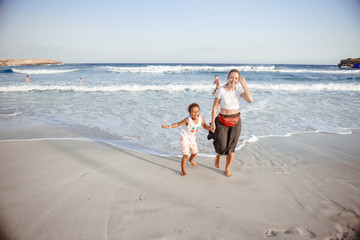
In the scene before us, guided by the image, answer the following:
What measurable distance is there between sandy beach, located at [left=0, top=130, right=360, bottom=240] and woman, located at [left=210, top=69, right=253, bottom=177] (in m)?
0.61

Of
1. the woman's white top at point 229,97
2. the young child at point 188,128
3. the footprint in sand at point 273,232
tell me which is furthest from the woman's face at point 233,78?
the footprint in sand at point 273,232

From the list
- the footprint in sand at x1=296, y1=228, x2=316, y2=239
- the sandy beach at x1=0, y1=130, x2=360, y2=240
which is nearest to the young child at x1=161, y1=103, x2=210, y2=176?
the sandy beach at x1=0, y1=130, x2=360, y2=240

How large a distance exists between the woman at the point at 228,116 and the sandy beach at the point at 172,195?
0.61 metres

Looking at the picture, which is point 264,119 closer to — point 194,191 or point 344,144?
point 344,144

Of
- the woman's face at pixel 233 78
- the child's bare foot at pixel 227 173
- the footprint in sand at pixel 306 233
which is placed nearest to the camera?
the footprint in sand at pixel 306 233

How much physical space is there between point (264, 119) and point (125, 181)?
565 centimetres

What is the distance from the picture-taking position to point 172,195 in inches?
111

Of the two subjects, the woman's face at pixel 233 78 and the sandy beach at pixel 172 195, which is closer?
the sandy beach at pixel 172 195

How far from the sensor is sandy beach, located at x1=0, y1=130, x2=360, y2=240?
2.20m

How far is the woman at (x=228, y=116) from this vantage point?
316 cm

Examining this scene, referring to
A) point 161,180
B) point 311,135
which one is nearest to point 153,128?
point 161,180

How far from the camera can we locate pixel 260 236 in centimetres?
213

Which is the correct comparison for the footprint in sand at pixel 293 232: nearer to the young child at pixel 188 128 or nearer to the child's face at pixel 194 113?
the young child at pixel 188 128

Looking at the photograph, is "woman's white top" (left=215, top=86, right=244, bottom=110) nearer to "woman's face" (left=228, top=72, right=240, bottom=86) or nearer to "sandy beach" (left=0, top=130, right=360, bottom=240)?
"woman's face" (left=228, top=72, right=240, bottom=86)
